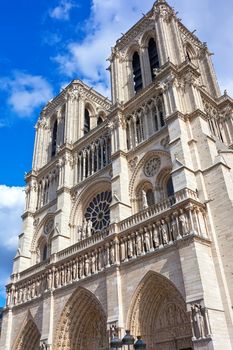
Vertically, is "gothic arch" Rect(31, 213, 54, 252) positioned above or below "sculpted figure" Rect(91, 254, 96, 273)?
above

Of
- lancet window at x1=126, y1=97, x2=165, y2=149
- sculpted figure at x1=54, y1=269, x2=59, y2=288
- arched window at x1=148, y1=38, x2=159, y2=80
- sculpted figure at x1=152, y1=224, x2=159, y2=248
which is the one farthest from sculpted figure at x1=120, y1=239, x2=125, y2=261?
arched window at x1=148, y1=38, x2=159, y2=80

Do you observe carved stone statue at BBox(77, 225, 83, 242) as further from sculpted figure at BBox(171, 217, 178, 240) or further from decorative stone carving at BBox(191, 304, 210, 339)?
decorative stone carving at BBox(191, 304, 210, 339)

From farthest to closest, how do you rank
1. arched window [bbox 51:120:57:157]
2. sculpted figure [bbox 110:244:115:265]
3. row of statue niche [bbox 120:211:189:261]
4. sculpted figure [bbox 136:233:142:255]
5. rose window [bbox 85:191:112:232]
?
arched window [bbox 51:120:57:157], rose window [bbox 85:191:112:232], sculpted figure [bbox 110:244:115:265], sculpted figure [bbox 136:233:142:255], row of statue niche [bbox 120:211:189:261]

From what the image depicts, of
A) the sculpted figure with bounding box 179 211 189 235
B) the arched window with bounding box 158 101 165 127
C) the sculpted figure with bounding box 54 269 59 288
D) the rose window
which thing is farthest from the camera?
the rose window

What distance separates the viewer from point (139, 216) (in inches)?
635

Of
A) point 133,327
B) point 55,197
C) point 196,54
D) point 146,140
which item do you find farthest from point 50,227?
point 196,54

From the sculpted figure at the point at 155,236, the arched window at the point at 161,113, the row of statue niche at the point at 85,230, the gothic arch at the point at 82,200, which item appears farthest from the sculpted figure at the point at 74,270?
the arched window at the point at 161,113

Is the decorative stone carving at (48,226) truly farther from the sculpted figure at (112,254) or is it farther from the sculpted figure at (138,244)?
the sculpted figure at (138,244)

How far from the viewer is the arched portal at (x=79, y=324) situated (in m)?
17.1

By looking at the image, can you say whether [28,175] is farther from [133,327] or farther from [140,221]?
[133,327]

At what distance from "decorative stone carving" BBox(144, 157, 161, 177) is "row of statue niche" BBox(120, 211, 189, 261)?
145 inches

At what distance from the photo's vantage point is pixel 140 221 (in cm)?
1589

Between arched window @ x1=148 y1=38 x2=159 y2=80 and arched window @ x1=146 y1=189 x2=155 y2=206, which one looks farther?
arched window @ x1=148 y1=38 x2=159 y2=80

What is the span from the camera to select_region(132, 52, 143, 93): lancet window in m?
23.7
